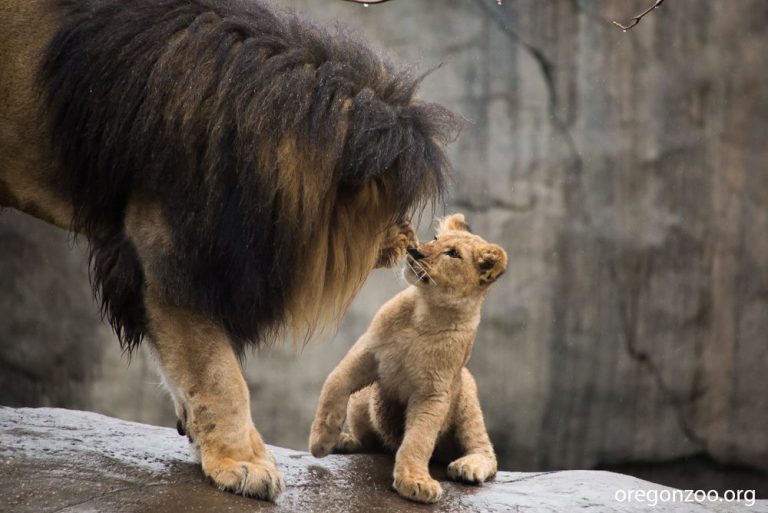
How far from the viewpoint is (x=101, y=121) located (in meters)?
3.26

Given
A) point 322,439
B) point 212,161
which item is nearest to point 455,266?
point 322,439

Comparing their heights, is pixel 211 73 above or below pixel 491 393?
above

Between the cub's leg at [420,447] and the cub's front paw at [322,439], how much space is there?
25 centimetres

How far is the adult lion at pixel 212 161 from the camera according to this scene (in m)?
3.17

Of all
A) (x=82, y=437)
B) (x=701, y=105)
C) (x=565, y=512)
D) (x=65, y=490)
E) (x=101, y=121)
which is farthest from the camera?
(x=701, y=105)

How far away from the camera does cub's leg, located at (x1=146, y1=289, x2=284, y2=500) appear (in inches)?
128

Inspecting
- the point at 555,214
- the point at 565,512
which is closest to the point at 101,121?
the point at 565,512

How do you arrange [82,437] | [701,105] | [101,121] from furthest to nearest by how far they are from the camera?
[701,105], [82,437], [101,121]

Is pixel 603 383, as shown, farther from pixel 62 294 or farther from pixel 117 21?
pixel 117 21

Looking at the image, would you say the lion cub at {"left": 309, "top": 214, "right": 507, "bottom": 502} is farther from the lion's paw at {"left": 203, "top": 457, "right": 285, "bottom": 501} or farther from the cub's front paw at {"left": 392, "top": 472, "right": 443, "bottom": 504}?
the lion's paw at {"left": 203, "top": 457, "right": 285, "bottom": 501}

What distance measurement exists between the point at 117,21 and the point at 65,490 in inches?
55.5

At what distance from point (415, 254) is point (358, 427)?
0.79 meters

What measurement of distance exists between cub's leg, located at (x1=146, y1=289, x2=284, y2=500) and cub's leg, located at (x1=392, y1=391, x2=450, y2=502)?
1.40 feet

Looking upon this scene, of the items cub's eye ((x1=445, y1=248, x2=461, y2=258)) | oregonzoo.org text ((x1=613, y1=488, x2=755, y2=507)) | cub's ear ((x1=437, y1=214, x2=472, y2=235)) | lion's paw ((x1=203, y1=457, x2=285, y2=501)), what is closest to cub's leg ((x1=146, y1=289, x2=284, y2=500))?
lion's paw ((x1=203, y1=457, x2=285, y2=501))
